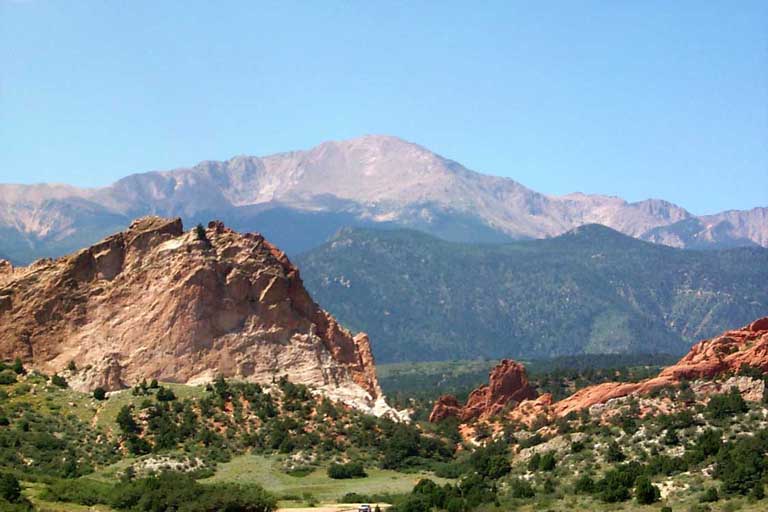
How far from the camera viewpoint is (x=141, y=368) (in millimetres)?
128000

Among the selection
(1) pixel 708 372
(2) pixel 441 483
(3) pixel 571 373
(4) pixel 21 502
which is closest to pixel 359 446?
(2) pixel 441 483

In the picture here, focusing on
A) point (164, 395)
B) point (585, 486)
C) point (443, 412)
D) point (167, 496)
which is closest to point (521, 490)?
point (585, 486)

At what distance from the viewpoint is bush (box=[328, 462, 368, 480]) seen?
4510 inches

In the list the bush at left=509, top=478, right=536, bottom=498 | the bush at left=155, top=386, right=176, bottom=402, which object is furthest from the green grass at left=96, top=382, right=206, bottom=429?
the bush at left=509, top=478, right=536, bottom=498

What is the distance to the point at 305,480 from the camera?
11319 cm

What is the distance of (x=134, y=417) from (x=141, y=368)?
9.09 meters

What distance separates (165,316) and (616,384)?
40.8 m

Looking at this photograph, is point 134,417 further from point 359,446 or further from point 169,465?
point 359,446

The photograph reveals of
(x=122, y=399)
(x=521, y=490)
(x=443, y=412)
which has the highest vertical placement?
(x=122, y=399)

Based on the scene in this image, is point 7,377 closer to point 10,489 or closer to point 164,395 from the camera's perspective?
point 164,395

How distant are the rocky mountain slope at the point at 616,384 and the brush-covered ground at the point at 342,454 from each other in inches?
78.8

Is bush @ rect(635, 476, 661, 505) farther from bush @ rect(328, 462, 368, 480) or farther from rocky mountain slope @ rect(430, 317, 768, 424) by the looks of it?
bush @ rect(328, 462, 368, 480)

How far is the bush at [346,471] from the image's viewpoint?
114562 mm

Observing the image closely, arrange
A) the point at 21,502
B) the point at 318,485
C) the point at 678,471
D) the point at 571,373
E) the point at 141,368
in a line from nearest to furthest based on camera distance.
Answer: the point at 21,502, the point at 678,471, the point at 318,485, the point at 141,368, the point at 571,373
